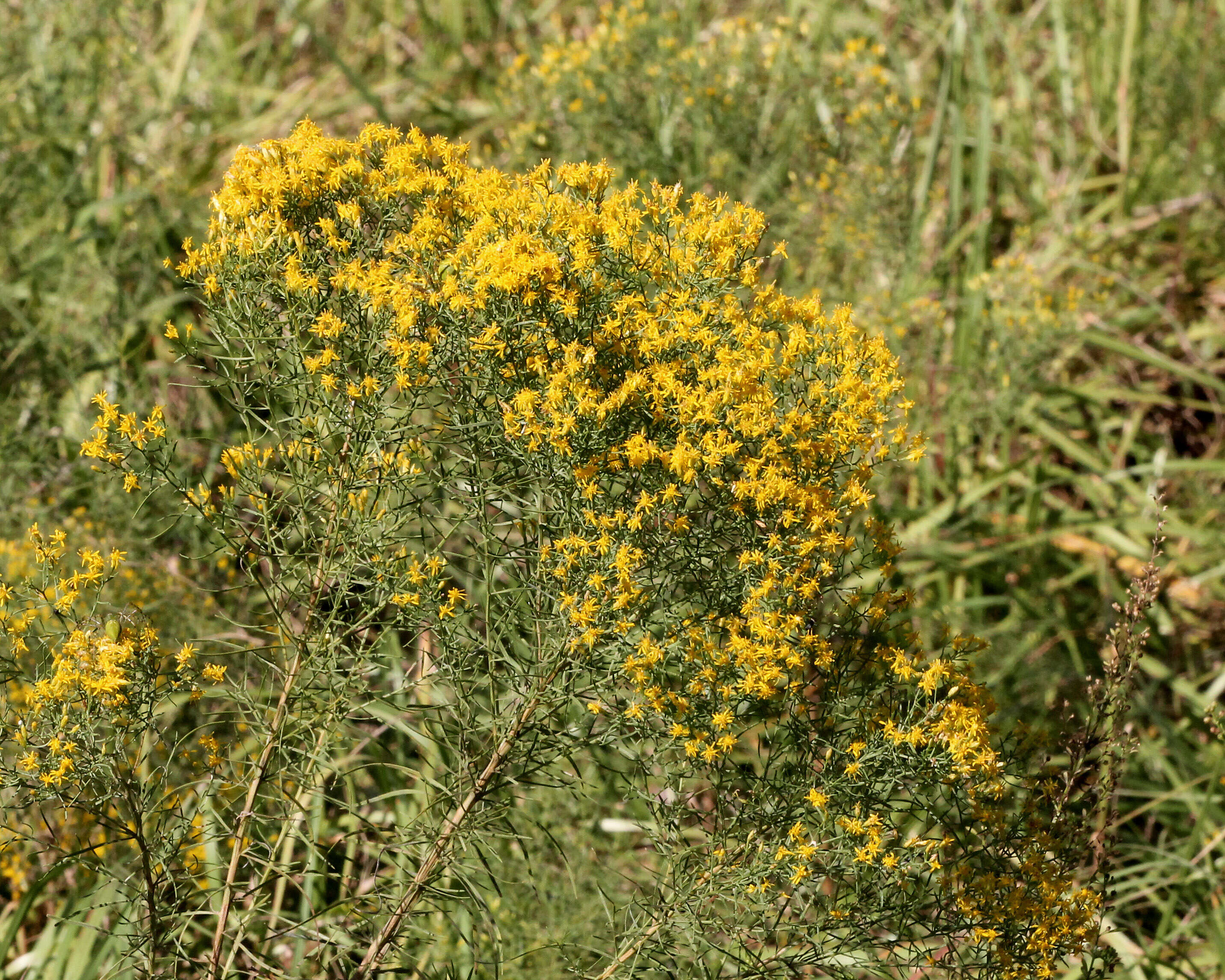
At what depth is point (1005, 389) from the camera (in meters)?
3.77

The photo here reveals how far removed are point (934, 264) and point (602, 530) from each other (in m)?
3.44

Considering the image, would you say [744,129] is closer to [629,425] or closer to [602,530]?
[629,425]

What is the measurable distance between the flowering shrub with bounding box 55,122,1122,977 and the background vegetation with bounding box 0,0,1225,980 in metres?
1.22

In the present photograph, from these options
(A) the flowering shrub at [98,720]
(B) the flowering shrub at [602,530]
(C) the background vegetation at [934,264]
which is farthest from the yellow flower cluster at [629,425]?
(C) the background vegetation at [934,264]

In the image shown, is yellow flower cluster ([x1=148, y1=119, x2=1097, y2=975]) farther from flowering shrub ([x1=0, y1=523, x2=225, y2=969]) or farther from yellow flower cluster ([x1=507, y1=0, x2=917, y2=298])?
yellow flower cluster ([x1=507, y1=0, x2=917, y2=298])

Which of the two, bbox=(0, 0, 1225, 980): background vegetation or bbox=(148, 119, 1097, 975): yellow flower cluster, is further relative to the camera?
bbox=(0, 0, 1225, 980): background vegetation

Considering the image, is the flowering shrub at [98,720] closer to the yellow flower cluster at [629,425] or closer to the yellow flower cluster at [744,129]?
the yellow flower cluster at [629,425]

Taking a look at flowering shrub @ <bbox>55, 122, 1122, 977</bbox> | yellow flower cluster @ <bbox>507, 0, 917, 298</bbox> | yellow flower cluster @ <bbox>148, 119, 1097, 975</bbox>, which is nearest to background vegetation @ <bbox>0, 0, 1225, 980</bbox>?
yellow flower cluster @ <bbox>507, 0, 917, 298</bbox>

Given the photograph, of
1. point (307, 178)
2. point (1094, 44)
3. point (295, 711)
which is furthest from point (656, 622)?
point (1094, 44)

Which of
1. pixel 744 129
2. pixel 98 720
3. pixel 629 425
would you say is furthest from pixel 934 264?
pixel 98 720

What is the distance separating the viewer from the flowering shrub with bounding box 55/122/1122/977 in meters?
1.61

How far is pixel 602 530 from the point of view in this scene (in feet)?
5.19

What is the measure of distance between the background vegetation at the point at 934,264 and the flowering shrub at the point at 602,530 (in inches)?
47.9

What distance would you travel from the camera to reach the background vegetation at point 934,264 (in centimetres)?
350
